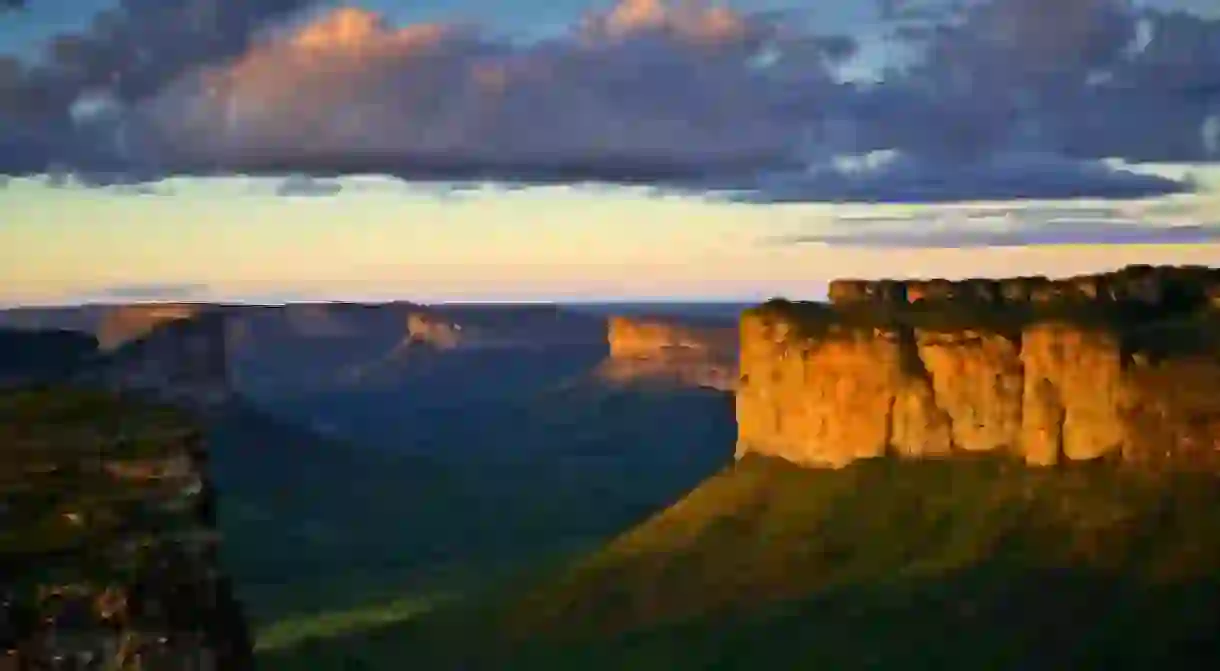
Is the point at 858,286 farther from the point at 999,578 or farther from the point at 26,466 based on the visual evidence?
the point at 26,466

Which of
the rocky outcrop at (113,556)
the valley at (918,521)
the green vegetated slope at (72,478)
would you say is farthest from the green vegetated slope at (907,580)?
the rocky outcrop at (113,556)

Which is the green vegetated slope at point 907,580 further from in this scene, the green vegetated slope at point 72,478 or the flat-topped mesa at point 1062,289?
the green vegetated slope at point 72,478

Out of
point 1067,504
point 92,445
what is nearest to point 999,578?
point 1067,504

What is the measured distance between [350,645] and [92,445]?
236 feet

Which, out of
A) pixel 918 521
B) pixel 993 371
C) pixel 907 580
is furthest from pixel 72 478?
pixel 993 371

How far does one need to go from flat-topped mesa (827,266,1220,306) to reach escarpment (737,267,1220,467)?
5.1 inches

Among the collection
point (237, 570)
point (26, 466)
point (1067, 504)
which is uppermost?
point (26, 466)

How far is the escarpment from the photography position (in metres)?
117

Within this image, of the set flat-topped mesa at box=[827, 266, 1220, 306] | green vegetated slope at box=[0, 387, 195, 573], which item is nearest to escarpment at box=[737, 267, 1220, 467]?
flat-topped mesa at box=[827, 266, 1220, 306]

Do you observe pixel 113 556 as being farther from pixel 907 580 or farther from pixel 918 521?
pixel 918 521

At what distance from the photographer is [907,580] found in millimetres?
114000

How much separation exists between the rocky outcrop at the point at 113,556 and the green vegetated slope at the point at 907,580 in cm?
5625

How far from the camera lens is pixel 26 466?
53.2 meters

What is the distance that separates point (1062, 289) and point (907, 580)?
30269mm
